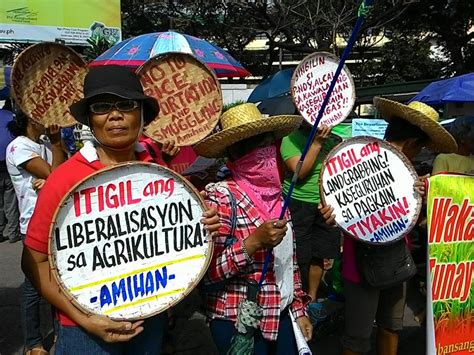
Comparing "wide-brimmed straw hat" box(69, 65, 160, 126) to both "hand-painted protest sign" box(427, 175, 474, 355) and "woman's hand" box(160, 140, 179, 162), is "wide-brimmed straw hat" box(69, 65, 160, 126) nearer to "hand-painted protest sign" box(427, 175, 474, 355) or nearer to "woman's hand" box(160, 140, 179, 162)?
"woman's hand" box(160, 140, 179, 162)

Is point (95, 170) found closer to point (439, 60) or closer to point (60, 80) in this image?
point (60, 80)

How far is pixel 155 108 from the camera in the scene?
1996mm

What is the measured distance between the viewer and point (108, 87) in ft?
5.91

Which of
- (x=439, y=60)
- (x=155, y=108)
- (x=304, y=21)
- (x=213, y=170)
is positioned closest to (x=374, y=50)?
(x=439, y=60)

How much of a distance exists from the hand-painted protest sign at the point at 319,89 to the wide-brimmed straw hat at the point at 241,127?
1.63 m

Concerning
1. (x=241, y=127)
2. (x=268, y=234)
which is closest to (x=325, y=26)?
(x=241, y=127)

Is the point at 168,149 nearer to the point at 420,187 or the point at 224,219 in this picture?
the point at 224,219

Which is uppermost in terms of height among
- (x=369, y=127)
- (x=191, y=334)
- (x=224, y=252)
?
(x=224, y=252)

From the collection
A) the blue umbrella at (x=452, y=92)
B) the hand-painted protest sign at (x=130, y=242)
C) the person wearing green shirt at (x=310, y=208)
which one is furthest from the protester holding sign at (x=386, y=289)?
the blue umbrella at (x=452, y=92)

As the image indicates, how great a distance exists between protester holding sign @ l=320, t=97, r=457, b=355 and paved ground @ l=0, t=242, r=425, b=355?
3.06 feet

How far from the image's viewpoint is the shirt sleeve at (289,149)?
371cm

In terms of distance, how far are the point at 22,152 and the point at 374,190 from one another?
81.6 inches

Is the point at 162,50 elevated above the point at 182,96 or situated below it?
above

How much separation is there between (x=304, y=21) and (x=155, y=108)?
1731cm
